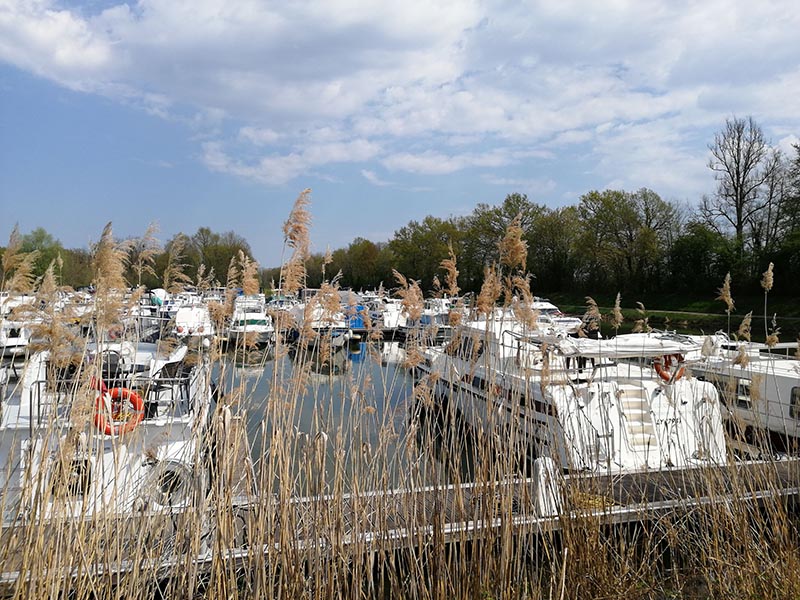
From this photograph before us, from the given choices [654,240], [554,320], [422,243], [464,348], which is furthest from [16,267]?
[422,243]

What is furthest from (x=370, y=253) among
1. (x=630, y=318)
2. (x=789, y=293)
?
(x=789, y=293)

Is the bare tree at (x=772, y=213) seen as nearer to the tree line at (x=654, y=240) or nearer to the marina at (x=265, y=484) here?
the tree line at (x=654, y=240)

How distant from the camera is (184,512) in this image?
251 centimetres

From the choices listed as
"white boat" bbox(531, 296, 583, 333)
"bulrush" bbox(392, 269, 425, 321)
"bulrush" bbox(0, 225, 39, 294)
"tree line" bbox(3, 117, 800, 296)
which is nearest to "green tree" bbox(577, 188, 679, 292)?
"tree line" bbox(3, 117, 800, 296)

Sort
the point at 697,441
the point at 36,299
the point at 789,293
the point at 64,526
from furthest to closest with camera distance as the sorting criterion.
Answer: the point at 789,293, the point at 697,441, the point at 36,299, the point at 64,526

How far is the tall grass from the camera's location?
2.38 metres

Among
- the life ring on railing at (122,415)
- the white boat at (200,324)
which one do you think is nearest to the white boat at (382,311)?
the white boat at (200,324)

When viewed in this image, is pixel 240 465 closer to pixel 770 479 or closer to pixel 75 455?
pixel 75 455

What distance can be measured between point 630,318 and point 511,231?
2707 centimetres

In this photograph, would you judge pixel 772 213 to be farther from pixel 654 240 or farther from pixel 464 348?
pixel 464 348

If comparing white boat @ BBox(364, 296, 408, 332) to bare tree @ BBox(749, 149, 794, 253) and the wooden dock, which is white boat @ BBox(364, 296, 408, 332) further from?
bare tree @ BBox(749, 149, 794, 253)

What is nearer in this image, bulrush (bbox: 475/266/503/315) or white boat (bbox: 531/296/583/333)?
bulrush (bbox: 475/266/503/315)

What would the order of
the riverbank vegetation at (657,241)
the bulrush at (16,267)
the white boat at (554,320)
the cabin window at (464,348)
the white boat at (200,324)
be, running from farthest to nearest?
the riverbank vegetation at (657,241)
the white boat at (554,320)
the white boat at (200,324)
the cabin window at (464,348)
the bulrush at (16,267)

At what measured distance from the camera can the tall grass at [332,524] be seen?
2.38 meters
